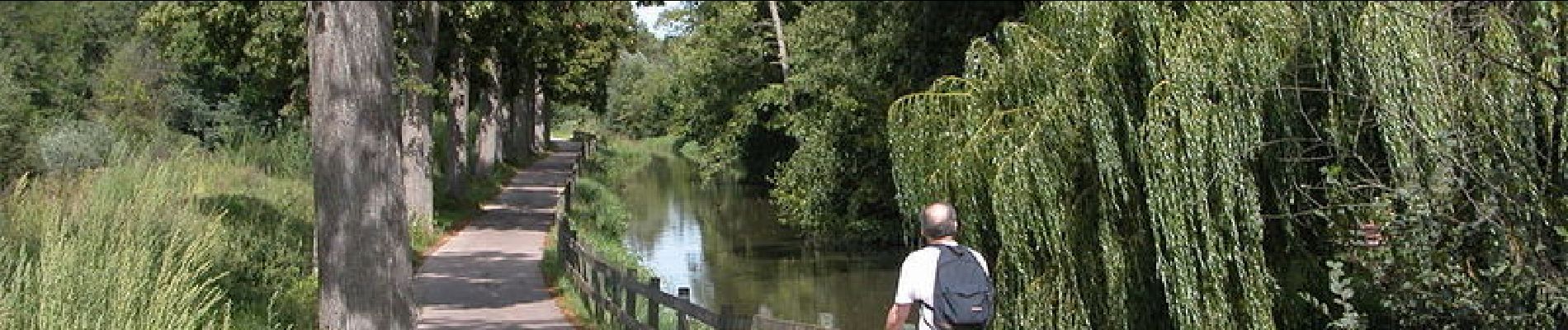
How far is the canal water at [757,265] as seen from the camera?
22.8 m

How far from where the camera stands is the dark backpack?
638cm

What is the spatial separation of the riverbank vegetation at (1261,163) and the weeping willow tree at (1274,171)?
17mm

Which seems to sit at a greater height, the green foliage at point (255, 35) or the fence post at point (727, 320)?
the green foliage at point (255, 35)

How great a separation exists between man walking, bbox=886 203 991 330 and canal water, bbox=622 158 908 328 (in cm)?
1391

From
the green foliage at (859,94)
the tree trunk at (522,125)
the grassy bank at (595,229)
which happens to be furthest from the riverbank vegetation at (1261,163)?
the tree trunk at (522,125)

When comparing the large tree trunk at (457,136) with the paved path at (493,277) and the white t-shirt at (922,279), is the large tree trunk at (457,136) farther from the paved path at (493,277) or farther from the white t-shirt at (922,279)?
the white t-shirt at (922,279)

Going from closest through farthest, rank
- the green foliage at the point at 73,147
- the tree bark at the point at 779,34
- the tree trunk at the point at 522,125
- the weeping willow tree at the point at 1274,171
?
the weeping willow tree at the point at 1274,171, the green foliage at the point at 73,147, the tree bark at the point at 779,34, the tree trunk at the point at 522,125

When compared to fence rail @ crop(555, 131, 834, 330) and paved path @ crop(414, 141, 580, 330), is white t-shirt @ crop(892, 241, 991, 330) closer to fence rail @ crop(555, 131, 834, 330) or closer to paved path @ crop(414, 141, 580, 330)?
fence rail @ crop(555, 131, 834, 330)

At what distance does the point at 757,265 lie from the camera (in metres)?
28.8

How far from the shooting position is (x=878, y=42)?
26.5 meters

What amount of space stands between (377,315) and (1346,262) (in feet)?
20.7

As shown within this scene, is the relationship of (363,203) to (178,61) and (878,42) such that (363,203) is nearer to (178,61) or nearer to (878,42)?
(878,42)

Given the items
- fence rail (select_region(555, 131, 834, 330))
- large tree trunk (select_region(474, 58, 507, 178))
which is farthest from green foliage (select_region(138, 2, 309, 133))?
large tree trunk (select_region(474, 58, 507, 178))

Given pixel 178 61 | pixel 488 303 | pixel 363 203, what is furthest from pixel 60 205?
pixel 178 61
